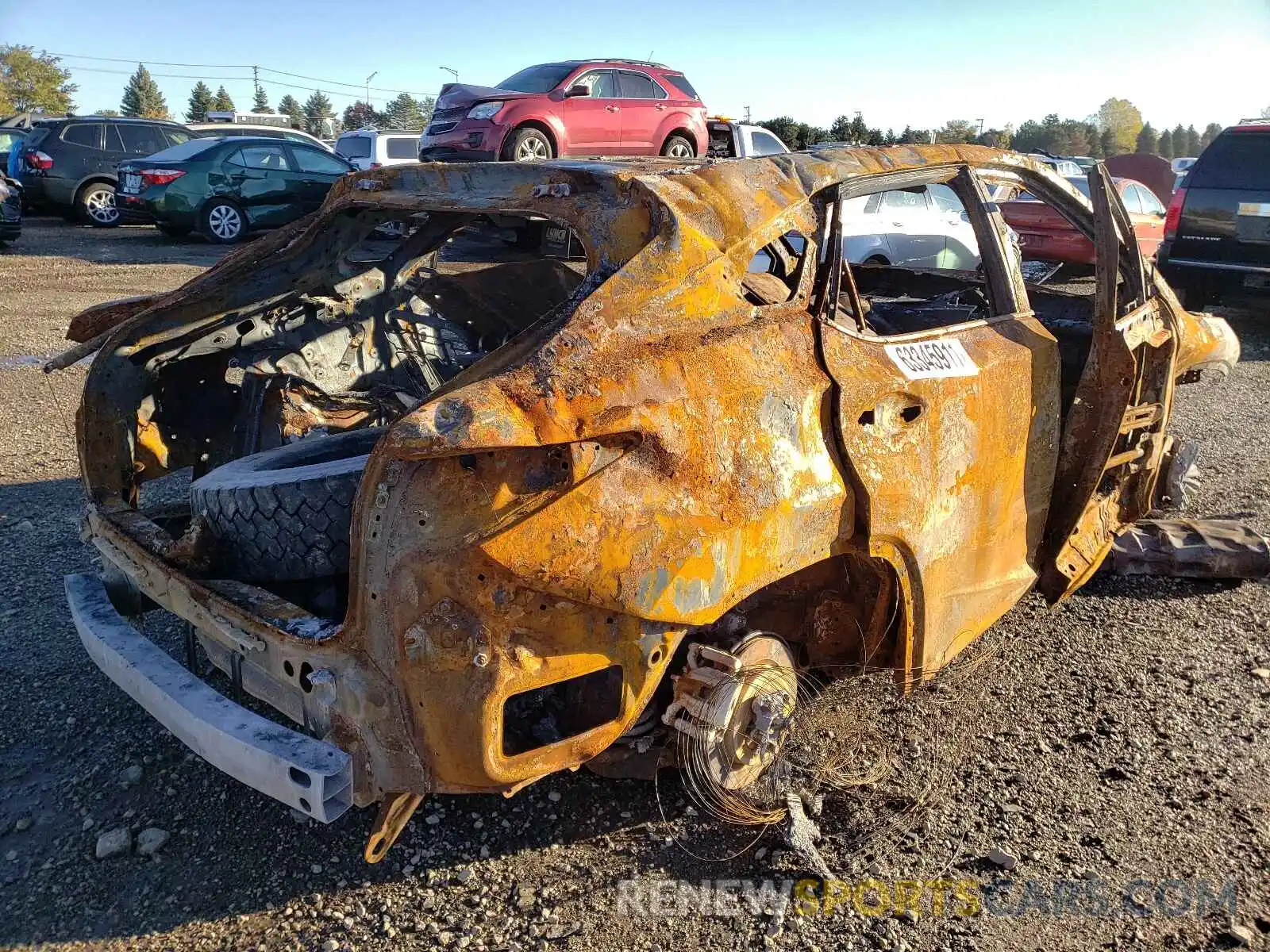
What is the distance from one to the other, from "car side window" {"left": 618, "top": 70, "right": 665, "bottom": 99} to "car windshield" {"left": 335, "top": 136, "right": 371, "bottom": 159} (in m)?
6.42

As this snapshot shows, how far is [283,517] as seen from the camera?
2.61 m

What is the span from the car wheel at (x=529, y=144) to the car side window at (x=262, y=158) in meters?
3.82

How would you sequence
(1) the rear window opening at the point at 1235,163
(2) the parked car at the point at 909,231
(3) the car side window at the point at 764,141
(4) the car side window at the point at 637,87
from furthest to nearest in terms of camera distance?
(3) the car side window at the point at 764,141 → (4) the car side window at the point at 637,87 → (2) the parked car at the point at 909,231 → (1) the rear window opening at the point at 1235,163

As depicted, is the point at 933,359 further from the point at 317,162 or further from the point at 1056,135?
the point at 1056,135

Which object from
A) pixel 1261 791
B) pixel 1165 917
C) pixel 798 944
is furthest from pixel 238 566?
pixel 1261 791

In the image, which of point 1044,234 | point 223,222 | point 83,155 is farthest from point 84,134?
point 1044,234

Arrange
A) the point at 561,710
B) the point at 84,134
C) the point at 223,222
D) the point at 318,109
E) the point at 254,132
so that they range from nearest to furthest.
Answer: the point at 561,710 < the point at 223,222 < the point at 84,134 < the point at 254,132 < the point at 318,109

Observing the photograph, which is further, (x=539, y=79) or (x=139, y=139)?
(x=139, y=139)

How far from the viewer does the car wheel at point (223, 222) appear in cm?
1352

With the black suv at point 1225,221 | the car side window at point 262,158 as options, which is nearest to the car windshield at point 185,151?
the car side window at point 262,158

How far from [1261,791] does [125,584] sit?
355 centimetres

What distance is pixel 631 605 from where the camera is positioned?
2.02 metres

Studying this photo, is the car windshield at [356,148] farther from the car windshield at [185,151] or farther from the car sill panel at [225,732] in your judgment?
the car sill panel at [225,732]

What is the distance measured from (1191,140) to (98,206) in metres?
76.2
